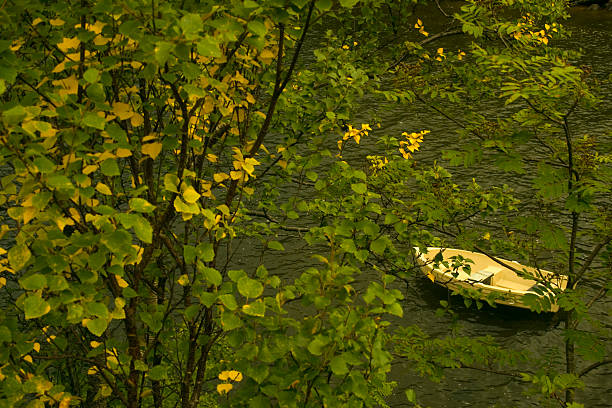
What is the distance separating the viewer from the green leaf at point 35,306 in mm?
2701

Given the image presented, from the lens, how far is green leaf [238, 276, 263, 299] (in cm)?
292

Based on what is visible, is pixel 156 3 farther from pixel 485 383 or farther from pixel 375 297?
pixel 485 383

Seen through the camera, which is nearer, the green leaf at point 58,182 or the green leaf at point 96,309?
the green leaf at point 58,182

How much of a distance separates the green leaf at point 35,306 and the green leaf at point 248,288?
903mm

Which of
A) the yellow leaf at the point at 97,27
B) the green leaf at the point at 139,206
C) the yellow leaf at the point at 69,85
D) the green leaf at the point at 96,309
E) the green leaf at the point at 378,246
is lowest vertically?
the green leaf at the point at 378,246

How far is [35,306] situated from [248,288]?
99 cm

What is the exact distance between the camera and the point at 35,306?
2748 mm

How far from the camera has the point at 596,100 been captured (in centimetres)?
573

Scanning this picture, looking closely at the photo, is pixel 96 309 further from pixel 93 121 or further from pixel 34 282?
pixel 93 121

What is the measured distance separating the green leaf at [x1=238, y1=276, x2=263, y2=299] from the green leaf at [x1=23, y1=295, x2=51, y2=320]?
903mm

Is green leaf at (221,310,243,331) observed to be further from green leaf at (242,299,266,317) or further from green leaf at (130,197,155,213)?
green leaf at (130,197,155,213)

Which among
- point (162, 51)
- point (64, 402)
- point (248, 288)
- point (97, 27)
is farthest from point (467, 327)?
point (162, 51)

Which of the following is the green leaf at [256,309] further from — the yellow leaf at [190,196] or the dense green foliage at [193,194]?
the yellow leaf at [190,196]

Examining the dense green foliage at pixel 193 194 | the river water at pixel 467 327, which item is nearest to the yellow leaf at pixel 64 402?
the dense green foliage at pixel 193 194
